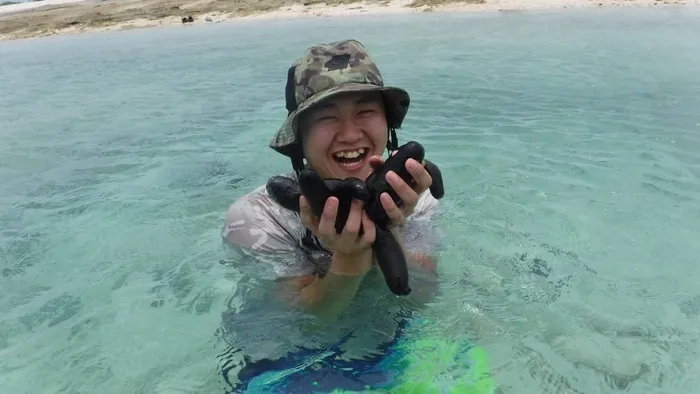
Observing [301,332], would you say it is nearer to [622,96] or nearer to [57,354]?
[57,354]

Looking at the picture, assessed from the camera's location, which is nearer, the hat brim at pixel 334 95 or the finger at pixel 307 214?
the finger at pixel 307 214

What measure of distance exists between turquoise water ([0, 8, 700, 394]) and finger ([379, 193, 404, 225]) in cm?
111

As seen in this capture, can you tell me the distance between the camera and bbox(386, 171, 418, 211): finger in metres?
2.19

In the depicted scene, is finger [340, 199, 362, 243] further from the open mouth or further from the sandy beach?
the sandy beach

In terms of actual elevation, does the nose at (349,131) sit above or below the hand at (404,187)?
above

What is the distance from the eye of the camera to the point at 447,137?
290 inches

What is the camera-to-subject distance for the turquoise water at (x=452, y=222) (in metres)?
3.26

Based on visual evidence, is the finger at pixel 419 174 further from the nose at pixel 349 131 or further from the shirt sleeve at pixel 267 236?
the shirt sleeve at pixel 267 236

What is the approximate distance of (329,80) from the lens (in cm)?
274

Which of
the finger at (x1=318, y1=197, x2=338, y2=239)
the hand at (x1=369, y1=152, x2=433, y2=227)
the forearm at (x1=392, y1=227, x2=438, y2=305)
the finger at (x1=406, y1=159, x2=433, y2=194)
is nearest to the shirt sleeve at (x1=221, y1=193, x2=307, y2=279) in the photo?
the forearm at (x1=392, y1=227, x2=438, y2=305)

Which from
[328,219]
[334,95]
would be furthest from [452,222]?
[328,219]

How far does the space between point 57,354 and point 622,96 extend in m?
8.61

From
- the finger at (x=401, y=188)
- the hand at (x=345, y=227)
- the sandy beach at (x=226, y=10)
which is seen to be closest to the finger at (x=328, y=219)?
the hand at (x=345, y=227)

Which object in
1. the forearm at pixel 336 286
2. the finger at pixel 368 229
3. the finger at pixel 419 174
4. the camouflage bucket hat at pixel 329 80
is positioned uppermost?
the camouflage bucket hat at pixel 329 80
